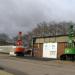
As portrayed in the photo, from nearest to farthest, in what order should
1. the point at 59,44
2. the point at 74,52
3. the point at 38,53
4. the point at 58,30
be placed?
1. the point at 74,52
2. the point at 59,44
3. the point at 38,53
4. the point at 58,30

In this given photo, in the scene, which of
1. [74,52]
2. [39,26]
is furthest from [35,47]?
[39,26]

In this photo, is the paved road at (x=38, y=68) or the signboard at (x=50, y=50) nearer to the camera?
the paved road at (x=38, y=68)

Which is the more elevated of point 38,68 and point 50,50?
point 50,50

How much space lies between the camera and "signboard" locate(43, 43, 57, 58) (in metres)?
62.5

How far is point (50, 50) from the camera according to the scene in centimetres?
6431

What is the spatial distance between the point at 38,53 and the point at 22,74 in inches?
1813

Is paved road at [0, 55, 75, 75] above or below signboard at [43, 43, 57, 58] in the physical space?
below

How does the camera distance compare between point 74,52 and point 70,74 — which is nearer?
point 70,74

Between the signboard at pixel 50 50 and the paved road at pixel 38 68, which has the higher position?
the signboard at pixel 50 50

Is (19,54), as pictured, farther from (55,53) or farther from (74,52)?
(74,52)

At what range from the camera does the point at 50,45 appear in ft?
213

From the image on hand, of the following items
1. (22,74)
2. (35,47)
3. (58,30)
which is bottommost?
(22,74)

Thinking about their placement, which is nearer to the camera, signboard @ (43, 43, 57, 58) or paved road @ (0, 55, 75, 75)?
paved road @ (0, 55, 75, 75)

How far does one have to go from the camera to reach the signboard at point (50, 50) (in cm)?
6251
